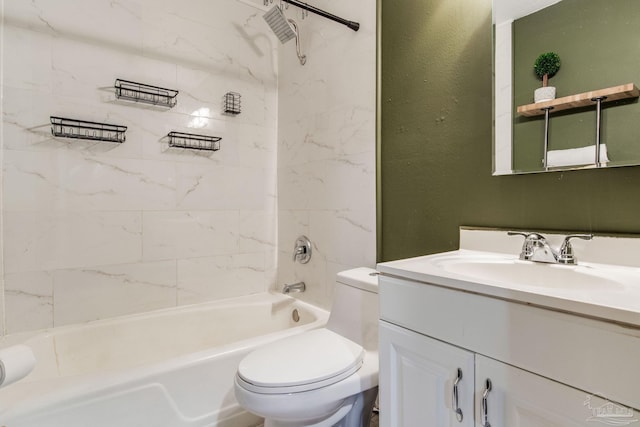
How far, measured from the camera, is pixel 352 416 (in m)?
1.26

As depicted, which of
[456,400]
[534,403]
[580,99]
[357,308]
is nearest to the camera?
[534,403]

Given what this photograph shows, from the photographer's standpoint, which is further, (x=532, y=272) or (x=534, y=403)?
(x=532, y=272)

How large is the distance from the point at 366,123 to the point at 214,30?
50.3 inches

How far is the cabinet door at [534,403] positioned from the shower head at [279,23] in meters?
1.73

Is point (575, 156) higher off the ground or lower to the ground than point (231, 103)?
lower

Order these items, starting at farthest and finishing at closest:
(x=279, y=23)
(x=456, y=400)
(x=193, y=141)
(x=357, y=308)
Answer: (x=193, y=141) < (x=279, y=23) < (x=357, y=308) < (x=456, y=400)

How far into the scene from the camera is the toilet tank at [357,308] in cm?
136

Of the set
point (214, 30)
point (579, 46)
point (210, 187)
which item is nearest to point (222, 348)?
point (210, 187)

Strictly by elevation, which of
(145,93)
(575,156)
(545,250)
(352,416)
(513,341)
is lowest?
(352,416)

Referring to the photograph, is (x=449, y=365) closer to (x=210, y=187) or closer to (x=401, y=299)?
(x=401, y=299)

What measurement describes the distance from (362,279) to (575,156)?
88 centimetres

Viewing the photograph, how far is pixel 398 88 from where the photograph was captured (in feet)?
5.14

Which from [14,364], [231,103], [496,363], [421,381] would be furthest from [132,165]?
[496,363]

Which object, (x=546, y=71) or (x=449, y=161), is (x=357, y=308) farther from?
(x=546, y=71)
